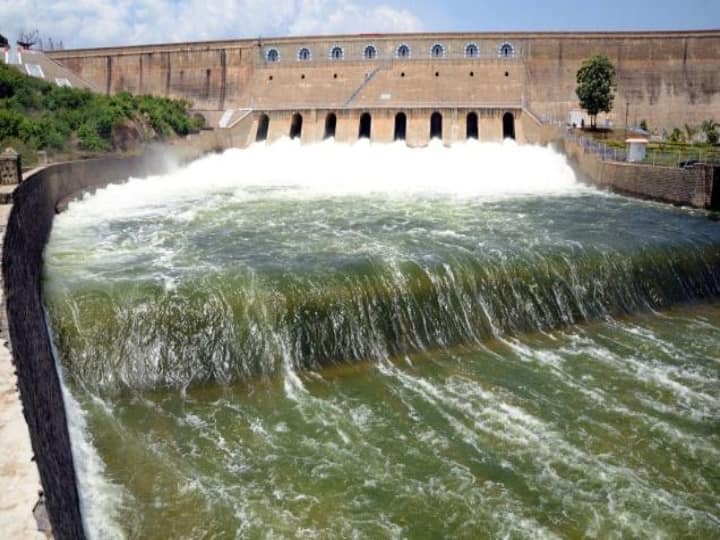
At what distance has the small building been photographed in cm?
1969

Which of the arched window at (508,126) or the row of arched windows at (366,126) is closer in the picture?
the arched window at (508,126)

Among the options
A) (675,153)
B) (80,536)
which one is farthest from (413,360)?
(675,153)

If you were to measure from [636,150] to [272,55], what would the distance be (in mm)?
19511

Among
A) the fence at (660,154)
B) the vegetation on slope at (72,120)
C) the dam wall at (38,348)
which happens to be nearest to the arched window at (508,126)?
the fence at (660,154)

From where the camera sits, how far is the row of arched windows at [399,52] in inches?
1186

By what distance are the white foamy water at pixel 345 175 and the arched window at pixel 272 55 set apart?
18.7 feet

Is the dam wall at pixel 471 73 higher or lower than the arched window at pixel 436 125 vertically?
higher

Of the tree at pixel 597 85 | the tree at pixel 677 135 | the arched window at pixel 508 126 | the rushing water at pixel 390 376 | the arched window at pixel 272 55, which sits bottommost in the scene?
the rushing water at pixel 390 376

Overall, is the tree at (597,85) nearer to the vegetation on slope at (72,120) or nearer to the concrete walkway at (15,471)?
the vegetation on slope at (72,120)

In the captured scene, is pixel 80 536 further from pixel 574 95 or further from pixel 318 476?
pixel 574 95

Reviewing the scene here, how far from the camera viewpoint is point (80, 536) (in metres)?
5.14

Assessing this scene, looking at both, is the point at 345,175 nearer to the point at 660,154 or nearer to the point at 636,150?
the point at 636,150

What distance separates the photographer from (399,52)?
102 feet

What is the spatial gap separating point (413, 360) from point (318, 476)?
10.3ft
